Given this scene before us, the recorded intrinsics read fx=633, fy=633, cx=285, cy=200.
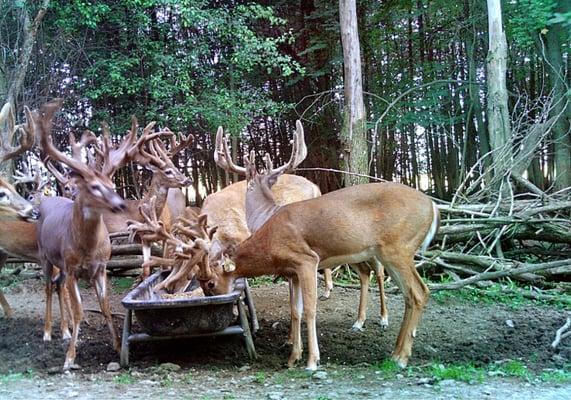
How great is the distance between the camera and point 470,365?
5148 millimetres

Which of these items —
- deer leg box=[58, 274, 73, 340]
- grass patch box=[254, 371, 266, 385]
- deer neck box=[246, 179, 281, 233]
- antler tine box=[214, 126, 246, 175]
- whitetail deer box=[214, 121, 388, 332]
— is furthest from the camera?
antler tine box=[214, 126, 246, 175]

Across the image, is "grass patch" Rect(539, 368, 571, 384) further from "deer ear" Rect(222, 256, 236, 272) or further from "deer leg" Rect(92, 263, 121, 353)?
"deer leg" Rect(92, 263, 121, 353)

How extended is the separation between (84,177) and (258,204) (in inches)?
98.2

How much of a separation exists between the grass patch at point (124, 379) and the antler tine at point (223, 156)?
11.1 ft

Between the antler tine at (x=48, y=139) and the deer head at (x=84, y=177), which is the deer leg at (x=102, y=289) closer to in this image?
the deer head at (x=84, y=177)

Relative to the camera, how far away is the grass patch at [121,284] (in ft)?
29.8

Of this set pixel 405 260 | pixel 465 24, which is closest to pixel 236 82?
pixel 465 24

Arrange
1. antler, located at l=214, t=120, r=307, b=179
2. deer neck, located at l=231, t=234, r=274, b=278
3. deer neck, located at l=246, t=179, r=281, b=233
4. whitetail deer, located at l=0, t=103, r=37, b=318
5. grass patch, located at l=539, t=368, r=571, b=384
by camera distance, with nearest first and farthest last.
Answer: grass patch, located at l=539, t=368, r=571, b=384 < deer neck, located at l=231, t=234, r=274, b=278 < deer neck, located at l=246, t=179, r=281, b=233 < whitetail deer, located at l=0, t=103, r=37, b=318 < antler, located at l=214, t=120, r=307, b=179

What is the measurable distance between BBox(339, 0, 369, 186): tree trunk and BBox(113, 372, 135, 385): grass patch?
5286 mm

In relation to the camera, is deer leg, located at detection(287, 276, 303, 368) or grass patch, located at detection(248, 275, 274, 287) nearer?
deer leg, located at detection(287, 276, 303, 368)

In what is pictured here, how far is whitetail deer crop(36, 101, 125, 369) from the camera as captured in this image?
16.4 feet

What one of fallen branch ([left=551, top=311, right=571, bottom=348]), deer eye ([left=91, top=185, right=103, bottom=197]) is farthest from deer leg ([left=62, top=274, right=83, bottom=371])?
fallen branch ([left=551, top=311, right=571, bottom=348])

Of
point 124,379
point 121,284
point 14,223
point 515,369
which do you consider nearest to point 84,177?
point 124,379

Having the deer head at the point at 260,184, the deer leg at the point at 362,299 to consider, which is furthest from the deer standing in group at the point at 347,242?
the deer head at the point at 260,184
